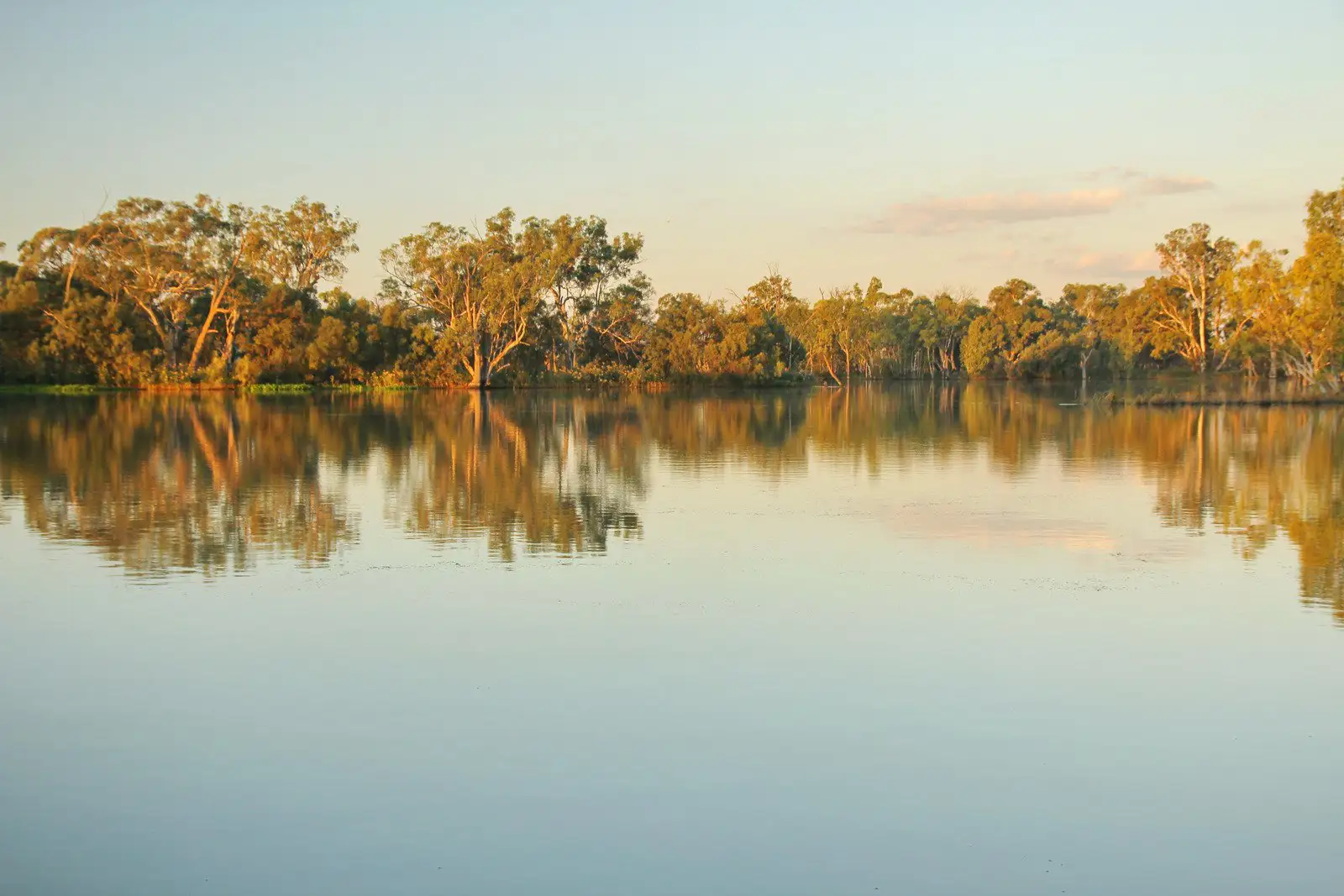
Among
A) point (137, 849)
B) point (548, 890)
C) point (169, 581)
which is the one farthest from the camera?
point (169, 581)

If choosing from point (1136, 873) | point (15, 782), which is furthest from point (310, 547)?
point (1136, 873)

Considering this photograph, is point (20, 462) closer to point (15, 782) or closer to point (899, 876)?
point (15, 782)

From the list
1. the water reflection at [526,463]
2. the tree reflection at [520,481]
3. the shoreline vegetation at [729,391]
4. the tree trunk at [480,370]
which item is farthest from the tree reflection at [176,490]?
the tree trunk at [480,370]

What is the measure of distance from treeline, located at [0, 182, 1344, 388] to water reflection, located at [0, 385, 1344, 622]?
19.7 metres

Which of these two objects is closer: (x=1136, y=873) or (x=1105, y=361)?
(x=1136, y=873)

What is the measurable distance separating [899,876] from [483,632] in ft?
16.6

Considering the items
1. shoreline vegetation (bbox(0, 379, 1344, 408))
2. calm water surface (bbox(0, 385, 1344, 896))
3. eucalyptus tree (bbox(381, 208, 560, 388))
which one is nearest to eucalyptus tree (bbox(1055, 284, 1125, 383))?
shoreline vegetation (bbox(0, 379, 1344, 408))

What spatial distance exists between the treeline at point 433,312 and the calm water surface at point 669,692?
1745 inches

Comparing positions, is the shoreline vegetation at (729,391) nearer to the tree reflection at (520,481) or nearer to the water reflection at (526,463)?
the water reflection at (526,463)

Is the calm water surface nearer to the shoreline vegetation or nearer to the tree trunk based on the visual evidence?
the shoreline vegetation

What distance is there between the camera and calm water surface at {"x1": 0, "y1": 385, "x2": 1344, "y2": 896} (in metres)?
5.70

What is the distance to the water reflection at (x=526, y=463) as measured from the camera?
14.9m

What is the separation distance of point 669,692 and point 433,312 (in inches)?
2929

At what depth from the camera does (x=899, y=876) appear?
5.46 m
